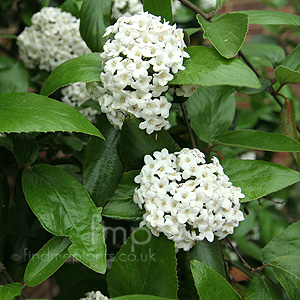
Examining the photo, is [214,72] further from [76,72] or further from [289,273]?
[289,273]

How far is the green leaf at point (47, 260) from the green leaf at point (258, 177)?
30 cm

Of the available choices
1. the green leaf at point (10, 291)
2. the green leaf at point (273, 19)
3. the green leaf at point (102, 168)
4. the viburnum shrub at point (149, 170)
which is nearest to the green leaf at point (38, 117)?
the viburnum shrub at point (149, 170)

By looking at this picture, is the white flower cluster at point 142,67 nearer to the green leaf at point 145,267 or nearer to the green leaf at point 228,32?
the green leaf at point 228,32

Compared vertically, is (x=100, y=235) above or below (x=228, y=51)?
below

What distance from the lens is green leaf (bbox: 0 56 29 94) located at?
1.10 m

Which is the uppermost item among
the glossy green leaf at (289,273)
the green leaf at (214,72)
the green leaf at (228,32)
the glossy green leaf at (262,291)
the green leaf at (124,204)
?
the green leaf at (228,32)

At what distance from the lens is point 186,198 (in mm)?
654

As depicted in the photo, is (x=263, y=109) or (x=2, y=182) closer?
(x=2, y=182)

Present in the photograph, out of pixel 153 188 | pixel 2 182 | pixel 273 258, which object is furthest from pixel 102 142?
pixel 273 258

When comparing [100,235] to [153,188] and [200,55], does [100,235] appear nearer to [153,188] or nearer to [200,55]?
[153,188]

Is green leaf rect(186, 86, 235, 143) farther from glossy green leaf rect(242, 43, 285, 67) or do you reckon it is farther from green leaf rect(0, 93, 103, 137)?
green leaf rect(0, 93, 103, 137)

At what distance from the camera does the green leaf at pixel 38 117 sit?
58 cm

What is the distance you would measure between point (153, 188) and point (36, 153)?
0.28 meters

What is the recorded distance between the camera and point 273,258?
818 millimetres
